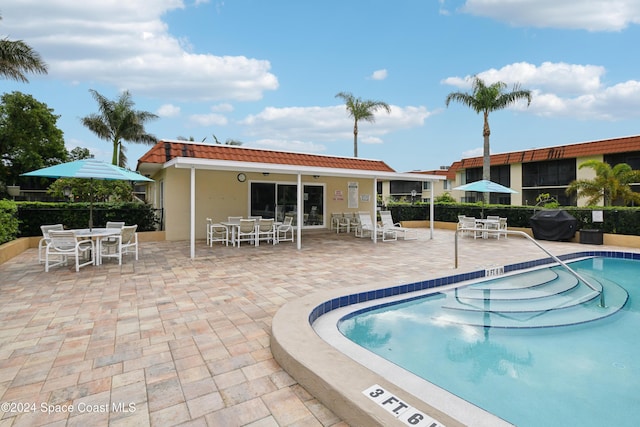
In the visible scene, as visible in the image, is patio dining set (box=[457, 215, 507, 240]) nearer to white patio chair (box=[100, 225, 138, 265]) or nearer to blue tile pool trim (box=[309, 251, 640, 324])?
blue tile pool trim (box=[309, 251, 640, 324])

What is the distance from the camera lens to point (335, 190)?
46.5 ft

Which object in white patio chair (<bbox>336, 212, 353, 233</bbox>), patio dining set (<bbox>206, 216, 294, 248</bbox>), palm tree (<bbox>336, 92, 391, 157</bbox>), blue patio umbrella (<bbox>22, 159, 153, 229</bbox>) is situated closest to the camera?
blue patio umbrella (<bbox>22, 159, 153, 229</bbox>)

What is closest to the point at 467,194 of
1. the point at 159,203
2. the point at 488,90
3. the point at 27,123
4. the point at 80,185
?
the point at 488,90

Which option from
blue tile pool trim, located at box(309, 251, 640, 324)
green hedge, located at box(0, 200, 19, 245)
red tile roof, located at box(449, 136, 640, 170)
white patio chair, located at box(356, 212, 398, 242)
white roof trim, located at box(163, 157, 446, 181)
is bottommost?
blue tile pool trim, located at box(309, 251, 640, 324)

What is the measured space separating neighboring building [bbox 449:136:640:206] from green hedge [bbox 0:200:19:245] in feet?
88.9

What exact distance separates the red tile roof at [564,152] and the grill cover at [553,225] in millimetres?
14204

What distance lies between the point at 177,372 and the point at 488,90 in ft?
64.3

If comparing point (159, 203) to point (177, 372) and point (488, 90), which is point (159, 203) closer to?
point (177, 372)

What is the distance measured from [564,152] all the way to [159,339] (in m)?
29.0

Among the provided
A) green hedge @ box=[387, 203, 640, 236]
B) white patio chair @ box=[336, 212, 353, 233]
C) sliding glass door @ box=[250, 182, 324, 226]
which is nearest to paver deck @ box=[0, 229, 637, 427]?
sliding glass door @ box=[250, 182, 324, 226]

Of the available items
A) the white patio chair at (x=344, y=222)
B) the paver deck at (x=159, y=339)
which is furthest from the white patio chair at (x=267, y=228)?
the white patio chair at (x=344, y=222)

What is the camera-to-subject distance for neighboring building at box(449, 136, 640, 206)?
851 inches

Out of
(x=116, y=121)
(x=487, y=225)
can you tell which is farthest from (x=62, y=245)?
(x=116, y=121)

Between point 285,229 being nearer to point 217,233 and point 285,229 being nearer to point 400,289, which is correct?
point 217,233
